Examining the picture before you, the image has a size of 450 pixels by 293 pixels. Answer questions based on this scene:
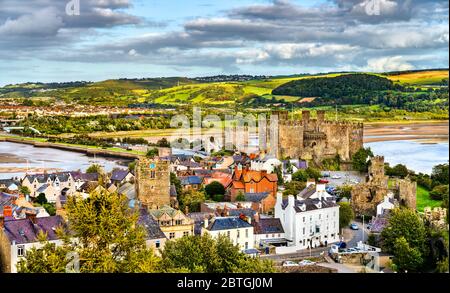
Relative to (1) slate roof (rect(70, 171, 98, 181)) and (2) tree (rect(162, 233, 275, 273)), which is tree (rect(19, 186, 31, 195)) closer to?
(1) slate roof (rect(70, 171, 98, 181))

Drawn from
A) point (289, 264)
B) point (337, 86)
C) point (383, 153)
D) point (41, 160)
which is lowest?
point (383, 153)

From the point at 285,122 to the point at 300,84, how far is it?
15.0 ft

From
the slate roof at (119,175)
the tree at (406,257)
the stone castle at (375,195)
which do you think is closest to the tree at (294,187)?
the stone castle at (375,195)

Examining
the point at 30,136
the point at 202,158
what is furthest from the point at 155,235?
the point at 30,136

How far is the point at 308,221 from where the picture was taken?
11398 mm

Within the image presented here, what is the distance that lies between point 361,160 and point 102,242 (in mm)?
18474

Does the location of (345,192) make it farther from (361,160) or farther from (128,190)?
(361,160)

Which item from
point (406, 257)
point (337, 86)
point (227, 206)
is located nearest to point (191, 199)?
point (227, 206)

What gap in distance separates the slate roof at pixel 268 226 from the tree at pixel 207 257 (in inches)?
114

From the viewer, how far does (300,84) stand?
28562 mm

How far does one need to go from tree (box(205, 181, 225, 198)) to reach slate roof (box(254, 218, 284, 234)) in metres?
3.93

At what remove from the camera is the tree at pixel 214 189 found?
15367 mm

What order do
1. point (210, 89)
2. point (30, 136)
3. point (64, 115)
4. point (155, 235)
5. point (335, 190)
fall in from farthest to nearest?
1. point (64, 115)
2. point (30, 136)
3. point (210, 89)
4. point (335, 190)
5. point (155, 235)
